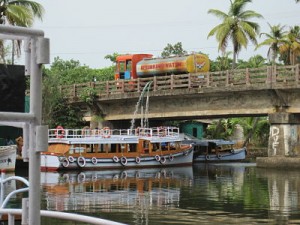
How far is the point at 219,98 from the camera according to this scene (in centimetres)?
3788

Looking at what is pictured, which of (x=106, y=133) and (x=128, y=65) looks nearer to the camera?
(x=106, y=133)

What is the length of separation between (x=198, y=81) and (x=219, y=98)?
167 cm

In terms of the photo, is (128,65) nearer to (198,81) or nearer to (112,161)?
(198,81)

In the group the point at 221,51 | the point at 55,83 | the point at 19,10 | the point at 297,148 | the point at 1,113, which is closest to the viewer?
the point at 1,113

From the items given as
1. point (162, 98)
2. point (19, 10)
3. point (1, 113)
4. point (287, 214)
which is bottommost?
point (287, 214)

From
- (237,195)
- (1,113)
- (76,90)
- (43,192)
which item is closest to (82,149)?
(76,90)

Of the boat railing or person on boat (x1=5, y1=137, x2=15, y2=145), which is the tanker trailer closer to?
the boat railing

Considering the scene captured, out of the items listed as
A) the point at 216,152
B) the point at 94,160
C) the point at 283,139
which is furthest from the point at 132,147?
the point at 216,152

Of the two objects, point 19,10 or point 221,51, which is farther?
point 221,51

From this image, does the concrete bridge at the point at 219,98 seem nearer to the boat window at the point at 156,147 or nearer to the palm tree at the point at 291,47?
the boat window at the point at 156,147

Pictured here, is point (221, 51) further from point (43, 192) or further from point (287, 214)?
point (287, 214)

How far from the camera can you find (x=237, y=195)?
69.0 feet

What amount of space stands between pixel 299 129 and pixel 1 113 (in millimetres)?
33600

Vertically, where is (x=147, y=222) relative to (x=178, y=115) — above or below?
below
